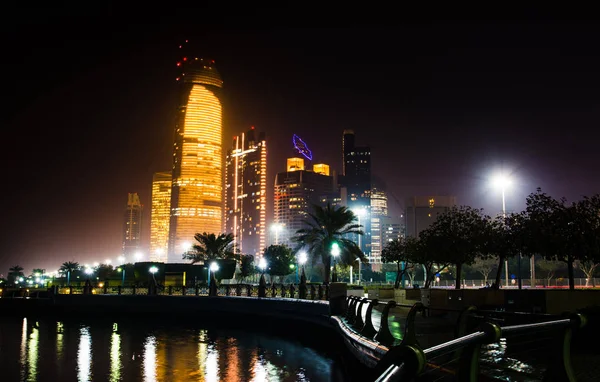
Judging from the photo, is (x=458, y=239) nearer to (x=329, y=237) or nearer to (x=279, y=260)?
(x=329, y=237)

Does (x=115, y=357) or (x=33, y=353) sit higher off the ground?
(x=115, y=357)

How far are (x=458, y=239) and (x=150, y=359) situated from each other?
2339 centimetres

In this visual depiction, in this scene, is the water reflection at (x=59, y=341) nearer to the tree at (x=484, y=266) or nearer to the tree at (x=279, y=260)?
the tree at (x=279, y=260)

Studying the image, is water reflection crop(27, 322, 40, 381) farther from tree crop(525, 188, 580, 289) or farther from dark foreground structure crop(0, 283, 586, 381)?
tree crop(525, 188, 580, 289)

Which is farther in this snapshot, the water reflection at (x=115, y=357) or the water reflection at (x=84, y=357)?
the water reflection at (x=84, y=357)

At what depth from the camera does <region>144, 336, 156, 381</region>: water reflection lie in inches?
777

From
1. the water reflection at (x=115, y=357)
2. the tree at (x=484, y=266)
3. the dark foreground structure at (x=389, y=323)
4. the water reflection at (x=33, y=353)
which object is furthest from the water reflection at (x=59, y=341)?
the tree at (x=484, y=266)

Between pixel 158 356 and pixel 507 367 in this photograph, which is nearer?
pixel 507 367

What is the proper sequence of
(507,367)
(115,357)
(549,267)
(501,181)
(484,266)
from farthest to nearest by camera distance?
(484,266) < (549,267) < (501,181) < (115,357) < (507,367)

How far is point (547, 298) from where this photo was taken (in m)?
18.2

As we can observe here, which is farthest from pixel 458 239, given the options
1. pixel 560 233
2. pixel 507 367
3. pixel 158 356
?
pixel 507 367

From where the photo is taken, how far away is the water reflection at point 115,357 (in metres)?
19.7

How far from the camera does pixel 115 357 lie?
24734mm

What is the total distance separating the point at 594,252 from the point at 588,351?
1681 centimetres
